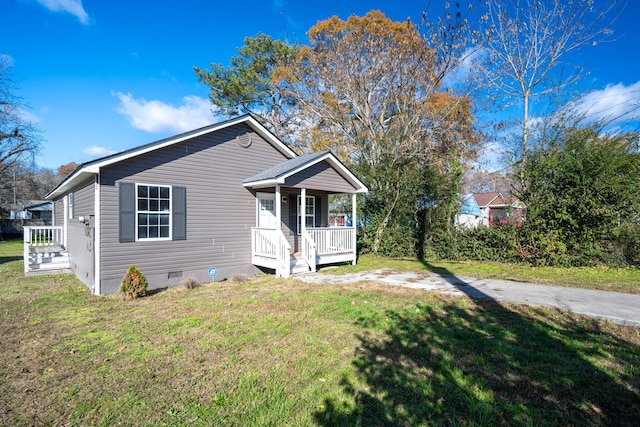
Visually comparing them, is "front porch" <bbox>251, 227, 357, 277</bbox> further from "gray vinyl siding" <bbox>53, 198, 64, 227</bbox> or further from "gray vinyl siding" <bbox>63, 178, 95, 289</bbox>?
"gray vinyl siding" <bbox>53, 198, 64, 227</bbox>

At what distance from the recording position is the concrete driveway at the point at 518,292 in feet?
18.0

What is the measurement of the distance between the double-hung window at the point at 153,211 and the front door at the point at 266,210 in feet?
9.65

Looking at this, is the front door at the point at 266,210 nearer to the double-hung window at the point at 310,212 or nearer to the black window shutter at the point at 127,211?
the double-hung window at the point at 310,212

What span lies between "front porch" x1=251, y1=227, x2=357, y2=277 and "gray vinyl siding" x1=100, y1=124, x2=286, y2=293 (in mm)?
598

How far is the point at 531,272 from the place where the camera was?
9.45m

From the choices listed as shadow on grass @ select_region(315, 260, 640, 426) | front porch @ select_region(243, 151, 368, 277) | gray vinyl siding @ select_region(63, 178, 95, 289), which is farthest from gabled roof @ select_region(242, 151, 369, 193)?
shadow on grass @ select_region(315, 260, 640, 426)

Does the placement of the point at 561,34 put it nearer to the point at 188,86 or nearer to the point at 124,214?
the point at 124,214

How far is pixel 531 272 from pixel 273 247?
25.0ft

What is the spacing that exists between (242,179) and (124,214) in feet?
11.5

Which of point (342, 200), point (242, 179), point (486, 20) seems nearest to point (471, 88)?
point (486, 20)

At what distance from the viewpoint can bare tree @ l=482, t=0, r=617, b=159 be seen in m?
12.3

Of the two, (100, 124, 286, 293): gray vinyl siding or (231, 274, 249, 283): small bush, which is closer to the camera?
(100, 124, 286, 293): gray vinyl siding

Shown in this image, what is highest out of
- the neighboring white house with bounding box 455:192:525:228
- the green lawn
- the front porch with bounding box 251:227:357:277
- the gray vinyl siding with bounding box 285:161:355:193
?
the gray vinyl siding with bounding box 285:161:355:193

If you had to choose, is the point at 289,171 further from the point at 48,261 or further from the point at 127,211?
the point at 48,261
